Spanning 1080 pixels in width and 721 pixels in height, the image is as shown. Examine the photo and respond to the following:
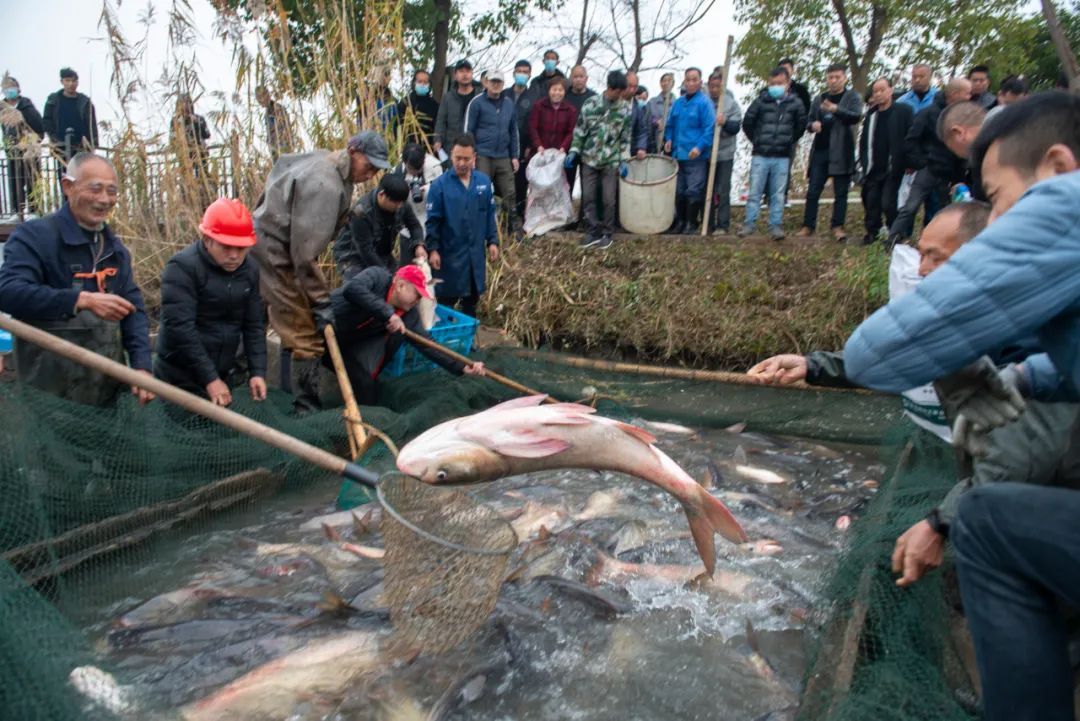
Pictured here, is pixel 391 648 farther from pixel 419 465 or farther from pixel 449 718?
pixel 419 465

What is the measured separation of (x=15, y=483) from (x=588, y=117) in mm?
8379

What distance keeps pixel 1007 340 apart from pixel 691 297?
7.76m

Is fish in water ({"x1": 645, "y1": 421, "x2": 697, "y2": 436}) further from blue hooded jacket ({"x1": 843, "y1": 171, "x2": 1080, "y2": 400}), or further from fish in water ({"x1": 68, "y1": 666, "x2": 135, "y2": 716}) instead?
blue hooded jacket ({"x1": 843, "y1": 171, "x2": 1080, "y2": 400})

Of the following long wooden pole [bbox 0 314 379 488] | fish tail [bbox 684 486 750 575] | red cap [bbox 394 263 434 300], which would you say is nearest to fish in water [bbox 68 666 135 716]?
long wooden pole [bbox 0 314 379 488]

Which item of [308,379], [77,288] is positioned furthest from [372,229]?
[77,288]

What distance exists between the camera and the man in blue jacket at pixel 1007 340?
5.87 feet

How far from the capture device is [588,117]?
10.8m

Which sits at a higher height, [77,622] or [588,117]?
[588,117]

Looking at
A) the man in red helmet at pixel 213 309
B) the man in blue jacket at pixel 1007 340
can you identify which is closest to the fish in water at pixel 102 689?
the man in blue jacket at pixel 1007 340

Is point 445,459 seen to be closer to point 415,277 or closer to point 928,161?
point 415,277

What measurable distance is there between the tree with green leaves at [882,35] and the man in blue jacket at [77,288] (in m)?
19.4

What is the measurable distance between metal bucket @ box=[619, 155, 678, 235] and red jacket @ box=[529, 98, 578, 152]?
94 cm

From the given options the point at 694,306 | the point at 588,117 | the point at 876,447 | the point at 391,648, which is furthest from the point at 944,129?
the point at 588,117

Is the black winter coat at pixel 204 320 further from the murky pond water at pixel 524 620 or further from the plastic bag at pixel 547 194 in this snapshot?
the plastic bag at pixel 547 194
